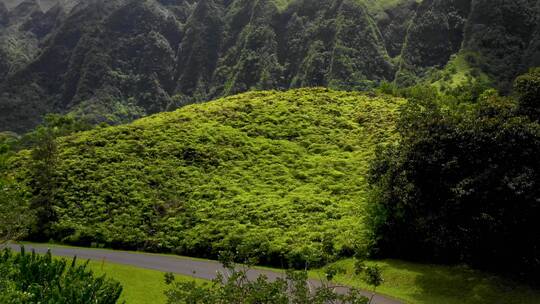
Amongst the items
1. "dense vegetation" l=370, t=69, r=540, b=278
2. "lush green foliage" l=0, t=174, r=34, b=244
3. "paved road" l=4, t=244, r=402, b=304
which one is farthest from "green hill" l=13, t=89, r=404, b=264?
"lush green foliage" l=0, t=174, r=34, b=244

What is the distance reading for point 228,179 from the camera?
54.6 m

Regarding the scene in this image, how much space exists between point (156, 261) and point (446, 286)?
22.0 metres

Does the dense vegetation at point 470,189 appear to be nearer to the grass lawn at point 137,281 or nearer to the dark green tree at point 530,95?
the dark green tree at point 530,95

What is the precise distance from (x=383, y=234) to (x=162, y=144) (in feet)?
96.9

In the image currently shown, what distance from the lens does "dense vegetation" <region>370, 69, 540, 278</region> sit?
3206 cm

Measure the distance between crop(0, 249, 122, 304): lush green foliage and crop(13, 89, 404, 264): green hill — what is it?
52.5 ft

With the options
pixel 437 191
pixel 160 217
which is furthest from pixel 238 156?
pixel 437 191

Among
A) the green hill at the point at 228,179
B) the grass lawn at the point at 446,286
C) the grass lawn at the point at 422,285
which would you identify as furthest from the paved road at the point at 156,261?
the grass lawn at the point at 446,286

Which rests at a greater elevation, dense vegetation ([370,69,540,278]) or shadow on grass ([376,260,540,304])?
dense vegetation ([370,69,540,278])

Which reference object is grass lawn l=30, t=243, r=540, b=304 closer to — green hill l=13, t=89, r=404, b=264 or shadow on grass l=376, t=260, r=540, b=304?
shadow on grass l=376, t=260, r=540, b=304

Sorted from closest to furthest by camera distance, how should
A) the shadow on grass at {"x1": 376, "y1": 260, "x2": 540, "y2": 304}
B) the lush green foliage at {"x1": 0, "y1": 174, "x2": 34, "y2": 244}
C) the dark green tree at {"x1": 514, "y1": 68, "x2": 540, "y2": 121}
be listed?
the shadow on grass at {"x1": 376, "y1": 260, "x2": 540, "y2": 304} < the lush green foliage at {"x1": 0, "y1": 174, "x2": 34, "y2": 244} < the dark green tree at {"x1": 514, "y1": 68, "x2": 540, "y2": 121}

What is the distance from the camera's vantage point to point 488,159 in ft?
111

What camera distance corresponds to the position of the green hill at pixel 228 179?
45.5 metres

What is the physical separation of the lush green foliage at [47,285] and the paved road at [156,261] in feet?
37.5
